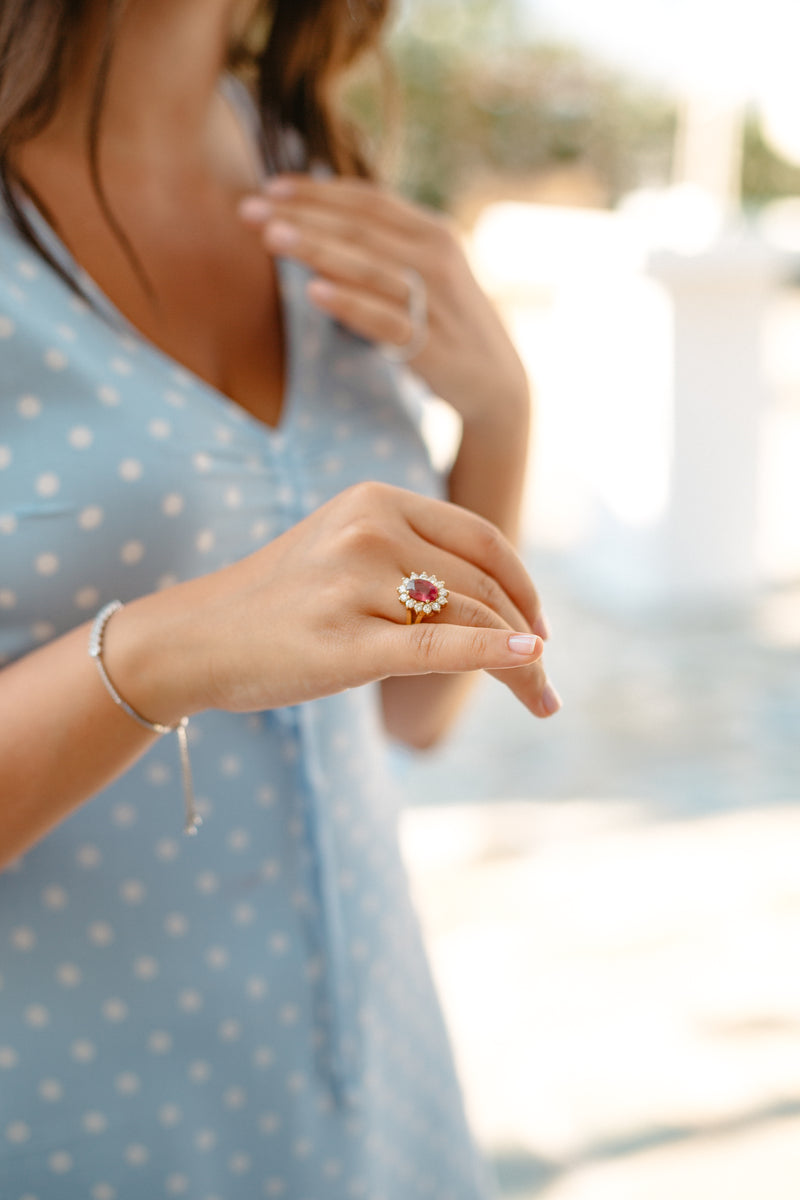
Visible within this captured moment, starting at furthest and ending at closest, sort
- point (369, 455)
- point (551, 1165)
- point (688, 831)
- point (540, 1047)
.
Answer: point (688, 831), point (540, 1047), point (551, 1165), point (369, 455)

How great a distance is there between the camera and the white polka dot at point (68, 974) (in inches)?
35.3

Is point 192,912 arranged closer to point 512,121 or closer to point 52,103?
point 52,103

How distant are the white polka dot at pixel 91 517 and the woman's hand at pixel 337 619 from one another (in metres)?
0.13

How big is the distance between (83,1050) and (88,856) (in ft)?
0.49

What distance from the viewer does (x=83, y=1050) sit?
0.90m

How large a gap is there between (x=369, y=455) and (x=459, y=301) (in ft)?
0.61

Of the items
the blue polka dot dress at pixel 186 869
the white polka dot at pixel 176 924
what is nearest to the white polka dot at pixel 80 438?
the blue polka dot dress at pixel 186 869

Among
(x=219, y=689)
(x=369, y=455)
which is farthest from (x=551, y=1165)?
(x=219, y=689)

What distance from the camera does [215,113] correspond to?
120 centimetres

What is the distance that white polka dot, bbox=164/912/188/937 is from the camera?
0.93 m

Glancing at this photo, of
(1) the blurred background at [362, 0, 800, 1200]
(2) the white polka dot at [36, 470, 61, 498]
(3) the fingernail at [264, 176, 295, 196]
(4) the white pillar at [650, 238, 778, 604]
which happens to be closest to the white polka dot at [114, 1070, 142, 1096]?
(2) the white polka dot at [36, 470, 61, 498]

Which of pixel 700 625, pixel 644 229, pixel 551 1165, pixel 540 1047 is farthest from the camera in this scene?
pixel 644 229

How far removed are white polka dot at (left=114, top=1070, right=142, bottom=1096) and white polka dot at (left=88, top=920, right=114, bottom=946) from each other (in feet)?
0.35

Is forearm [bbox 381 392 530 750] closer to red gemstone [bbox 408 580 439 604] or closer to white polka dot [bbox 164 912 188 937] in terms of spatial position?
white polka dot [bbox 164 912 188 937]
